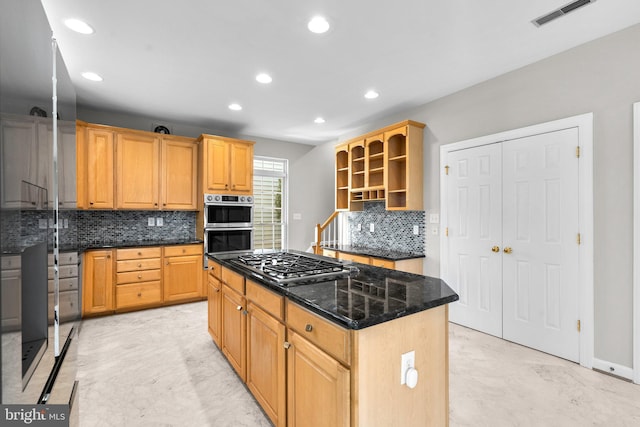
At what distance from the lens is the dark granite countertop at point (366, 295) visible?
1.29m

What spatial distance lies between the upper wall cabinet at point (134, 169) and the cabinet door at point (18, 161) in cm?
404

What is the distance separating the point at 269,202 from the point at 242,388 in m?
3.98

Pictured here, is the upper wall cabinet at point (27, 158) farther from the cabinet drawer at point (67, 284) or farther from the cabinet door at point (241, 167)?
the cabinet door at point (241, 167)

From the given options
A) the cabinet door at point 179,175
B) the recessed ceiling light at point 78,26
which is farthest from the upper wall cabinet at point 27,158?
the cabinet door at point 179,175

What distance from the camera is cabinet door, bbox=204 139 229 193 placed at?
4.58m

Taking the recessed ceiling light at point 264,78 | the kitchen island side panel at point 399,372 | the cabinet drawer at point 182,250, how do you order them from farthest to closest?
1. the cabinet drawer at point 182,250
2. the recessed ceiling light at point 264,78
3. the kitchen island side panel at point 399,372

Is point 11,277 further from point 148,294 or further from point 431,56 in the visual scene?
point 148,294

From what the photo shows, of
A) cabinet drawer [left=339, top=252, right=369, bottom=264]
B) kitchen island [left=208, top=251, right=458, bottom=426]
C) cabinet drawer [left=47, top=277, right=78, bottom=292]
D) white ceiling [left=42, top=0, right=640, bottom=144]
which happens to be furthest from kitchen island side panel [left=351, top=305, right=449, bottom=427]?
cabinet drawer [left=339, top=252, right=369, bottom=264]

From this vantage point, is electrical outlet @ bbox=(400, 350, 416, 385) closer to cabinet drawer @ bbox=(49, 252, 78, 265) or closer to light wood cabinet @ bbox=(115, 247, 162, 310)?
cabinet drawer @ bbox=(49, 252, 78, 265)

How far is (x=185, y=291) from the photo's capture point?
446 cm

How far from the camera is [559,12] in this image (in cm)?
226

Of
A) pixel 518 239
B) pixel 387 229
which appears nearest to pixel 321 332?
pixel 518 239

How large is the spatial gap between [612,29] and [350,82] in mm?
2240

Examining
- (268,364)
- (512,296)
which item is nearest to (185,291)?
(268,364)
